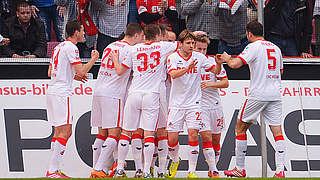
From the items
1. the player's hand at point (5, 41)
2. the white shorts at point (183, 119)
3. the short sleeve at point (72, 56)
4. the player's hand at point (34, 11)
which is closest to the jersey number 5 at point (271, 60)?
the white shorts at point (183, 119)

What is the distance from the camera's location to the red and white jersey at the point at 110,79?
11.4 meters

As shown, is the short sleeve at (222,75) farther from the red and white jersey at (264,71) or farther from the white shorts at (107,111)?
the white shorts at (107,111)

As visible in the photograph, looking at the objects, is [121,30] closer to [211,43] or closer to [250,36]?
[211,43]

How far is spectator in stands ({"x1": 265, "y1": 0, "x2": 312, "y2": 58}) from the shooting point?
41.2ft

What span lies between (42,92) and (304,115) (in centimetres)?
443

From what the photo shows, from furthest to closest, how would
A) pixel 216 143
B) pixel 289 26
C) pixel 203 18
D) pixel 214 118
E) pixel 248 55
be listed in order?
1. pixel 289 26
2. pixel 203 18
3. pixel 216 143
4. pixel 214 118
5. pixel 248 55

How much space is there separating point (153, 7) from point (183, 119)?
2309 millimetres

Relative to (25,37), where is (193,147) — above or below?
below

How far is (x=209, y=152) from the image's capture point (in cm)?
1127

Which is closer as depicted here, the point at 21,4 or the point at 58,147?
the point at 58,147

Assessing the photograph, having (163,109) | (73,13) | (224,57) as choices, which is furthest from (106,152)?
(73,13)

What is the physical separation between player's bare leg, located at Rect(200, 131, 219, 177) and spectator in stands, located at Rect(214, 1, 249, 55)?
177 cm

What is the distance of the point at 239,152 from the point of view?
11102mm

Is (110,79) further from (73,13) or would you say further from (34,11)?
(34,11)
